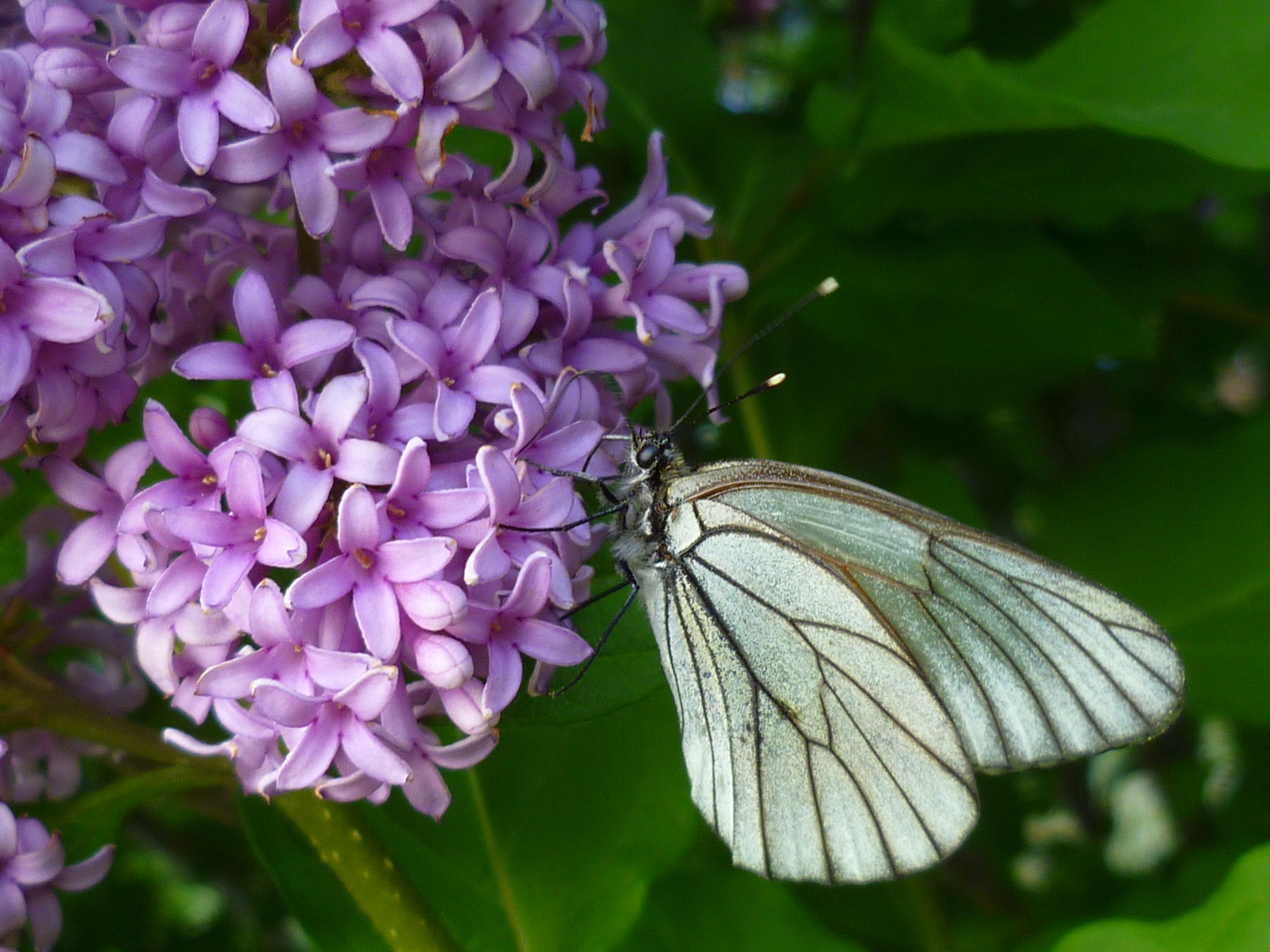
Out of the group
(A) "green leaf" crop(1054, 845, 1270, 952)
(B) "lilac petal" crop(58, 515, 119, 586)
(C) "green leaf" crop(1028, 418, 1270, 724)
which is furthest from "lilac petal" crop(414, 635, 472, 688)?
(C) "green leaf" crop(1028, 418, 1270, 724)

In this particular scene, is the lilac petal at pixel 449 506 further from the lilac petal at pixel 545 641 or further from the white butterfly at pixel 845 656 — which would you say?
the white butterfly at pixel 845 656

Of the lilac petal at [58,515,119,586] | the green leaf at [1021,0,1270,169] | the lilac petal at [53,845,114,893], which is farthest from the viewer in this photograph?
the green leaf at [1021,0,1270,169]

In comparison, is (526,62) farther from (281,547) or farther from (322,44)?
(281,547)

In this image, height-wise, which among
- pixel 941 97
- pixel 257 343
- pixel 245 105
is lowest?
pixel 257 343

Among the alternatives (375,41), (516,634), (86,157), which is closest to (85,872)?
(516,634)

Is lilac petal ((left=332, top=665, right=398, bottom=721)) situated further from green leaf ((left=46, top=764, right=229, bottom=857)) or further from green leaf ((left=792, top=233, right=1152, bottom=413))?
green leaf ((left=792, top=233, right=1152, bottom=413))

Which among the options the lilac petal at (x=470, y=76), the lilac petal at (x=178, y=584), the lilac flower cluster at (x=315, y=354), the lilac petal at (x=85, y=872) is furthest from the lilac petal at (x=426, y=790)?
the lilac petal at (x=470, y=76)
